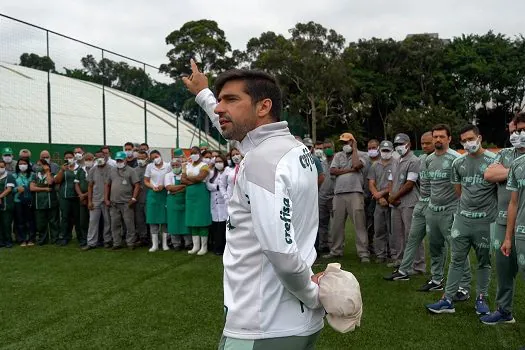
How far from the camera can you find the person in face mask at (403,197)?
24.9 ft

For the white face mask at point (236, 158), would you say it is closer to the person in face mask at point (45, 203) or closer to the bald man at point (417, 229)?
the bald man at point (417, 229)

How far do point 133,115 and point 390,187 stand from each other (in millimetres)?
20626

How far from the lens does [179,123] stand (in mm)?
25438

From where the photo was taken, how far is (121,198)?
9.98 meters

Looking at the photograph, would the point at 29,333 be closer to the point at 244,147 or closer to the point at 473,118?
the point at 244,147

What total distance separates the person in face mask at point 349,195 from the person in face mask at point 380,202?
21 cm

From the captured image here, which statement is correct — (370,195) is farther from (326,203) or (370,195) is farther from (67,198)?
(67,198)

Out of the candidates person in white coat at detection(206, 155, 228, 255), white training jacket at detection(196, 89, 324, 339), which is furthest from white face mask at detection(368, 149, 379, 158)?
white training jacket at detection(196, 89, 324, 339)

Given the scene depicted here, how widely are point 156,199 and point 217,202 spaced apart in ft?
4.59

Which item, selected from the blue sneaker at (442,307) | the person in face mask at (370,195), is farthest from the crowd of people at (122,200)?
the blue sneaker at (442,307)

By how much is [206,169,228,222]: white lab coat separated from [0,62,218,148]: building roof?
997 cm

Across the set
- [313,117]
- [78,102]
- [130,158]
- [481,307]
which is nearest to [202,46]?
[313,117]

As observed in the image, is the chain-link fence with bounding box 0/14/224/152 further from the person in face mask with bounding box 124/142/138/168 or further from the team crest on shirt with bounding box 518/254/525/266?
the team crest on shirt with bounding box 518/254/525/266

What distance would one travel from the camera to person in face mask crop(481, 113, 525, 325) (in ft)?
→ 14.7
